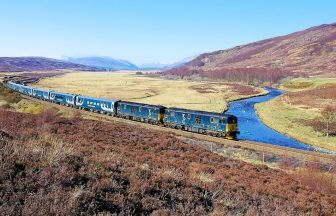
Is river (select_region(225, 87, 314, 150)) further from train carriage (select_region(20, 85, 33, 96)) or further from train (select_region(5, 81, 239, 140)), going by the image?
train carriage (select_region(20, 85, 33, 96))

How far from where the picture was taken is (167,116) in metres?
53.3

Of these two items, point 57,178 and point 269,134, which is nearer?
point 57,178

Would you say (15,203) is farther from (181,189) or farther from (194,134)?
(194,134)

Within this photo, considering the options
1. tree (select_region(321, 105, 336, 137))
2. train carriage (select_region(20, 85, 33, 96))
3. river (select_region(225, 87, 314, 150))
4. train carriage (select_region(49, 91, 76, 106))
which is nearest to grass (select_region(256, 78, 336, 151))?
tree (select_region(321, 105, 336, 137))

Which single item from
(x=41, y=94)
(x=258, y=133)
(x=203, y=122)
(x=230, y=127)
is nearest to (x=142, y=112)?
(x=203, y=122)

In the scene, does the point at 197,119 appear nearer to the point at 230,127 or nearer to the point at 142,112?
the point at 230,127

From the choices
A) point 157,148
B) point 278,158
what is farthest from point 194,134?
point 157,148

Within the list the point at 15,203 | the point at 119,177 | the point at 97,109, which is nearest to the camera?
the point at 15,203

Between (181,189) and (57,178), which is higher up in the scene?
(57,178)

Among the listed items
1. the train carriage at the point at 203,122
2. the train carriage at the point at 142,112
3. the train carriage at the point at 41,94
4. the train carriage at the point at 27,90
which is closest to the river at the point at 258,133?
the train carriage at the point at 203,122

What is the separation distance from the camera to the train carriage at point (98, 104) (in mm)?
64625

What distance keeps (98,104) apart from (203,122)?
28.7 metres

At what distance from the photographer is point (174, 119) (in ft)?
170

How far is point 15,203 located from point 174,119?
4419cm
